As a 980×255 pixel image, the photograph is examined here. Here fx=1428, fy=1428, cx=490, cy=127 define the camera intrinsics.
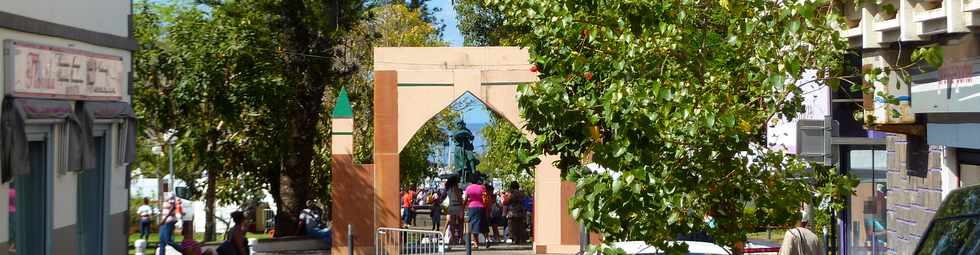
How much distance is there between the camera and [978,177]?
11.4 meters

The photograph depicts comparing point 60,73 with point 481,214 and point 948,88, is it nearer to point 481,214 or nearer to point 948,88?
point 948,88

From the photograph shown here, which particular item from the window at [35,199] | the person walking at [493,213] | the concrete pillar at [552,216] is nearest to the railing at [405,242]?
the concrete pillar at [552,216]

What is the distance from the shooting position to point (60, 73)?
14.4m

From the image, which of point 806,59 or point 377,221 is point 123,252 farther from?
point 806,59

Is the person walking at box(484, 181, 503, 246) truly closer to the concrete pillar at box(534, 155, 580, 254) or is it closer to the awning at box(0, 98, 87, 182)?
the concrete pillar at box(534, 155, 580, 254)

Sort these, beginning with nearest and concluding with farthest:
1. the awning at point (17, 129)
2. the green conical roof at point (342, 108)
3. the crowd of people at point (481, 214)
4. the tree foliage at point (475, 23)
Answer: the awning at point (17, 129)
the green conical roof at point (342, 108)
the crowd of people at point (481, 214)
the tree foliage at point (475, 23)

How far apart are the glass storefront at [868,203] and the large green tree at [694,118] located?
7.33m

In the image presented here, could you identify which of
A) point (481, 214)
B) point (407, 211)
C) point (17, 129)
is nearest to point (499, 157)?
point (407, 211)

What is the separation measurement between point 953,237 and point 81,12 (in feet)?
36.3

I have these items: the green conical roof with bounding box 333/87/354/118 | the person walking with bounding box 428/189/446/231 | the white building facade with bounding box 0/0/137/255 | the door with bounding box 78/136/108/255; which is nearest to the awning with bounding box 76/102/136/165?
the white building facade with bounding box 0/0/137/255

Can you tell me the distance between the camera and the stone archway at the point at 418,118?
24828 mm

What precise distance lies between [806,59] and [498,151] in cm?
3695

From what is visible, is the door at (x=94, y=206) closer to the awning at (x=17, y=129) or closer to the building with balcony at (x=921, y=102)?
the awning at (x=17, y=129)

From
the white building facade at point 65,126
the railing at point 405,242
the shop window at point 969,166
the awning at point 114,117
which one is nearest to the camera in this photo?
the shop window at point 969,166
